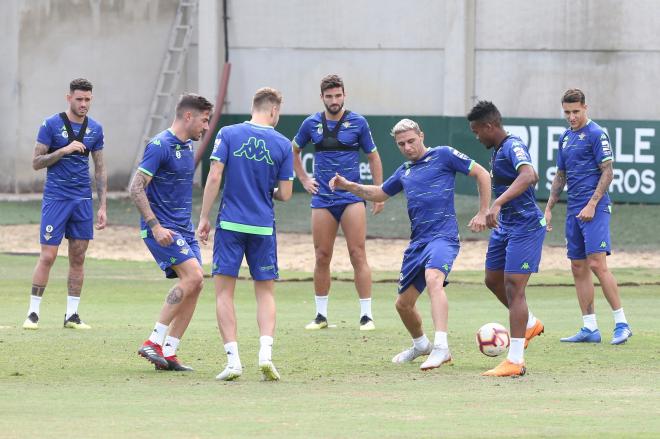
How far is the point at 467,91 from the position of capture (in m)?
30.2

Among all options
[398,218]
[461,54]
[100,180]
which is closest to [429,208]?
[100,180]

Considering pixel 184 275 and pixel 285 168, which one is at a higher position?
pixel 285 168

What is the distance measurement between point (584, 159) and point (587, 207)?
1.60 feet

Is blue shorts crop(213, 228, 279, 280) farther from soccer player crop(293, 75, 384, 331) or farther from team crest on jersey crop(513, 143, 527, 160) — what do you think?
soccer player crop(293, 75, 384, 331)

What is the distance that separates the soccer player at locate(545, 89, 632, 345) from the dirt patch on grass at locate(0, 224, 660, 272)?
30.3 feet

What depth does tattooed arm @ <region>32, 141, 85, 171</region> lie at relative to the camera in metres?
14.1

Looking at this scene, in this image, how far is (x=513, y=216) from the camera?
38.5 ft

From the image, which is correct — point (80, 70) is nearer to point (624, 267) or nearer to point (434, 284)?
point (624, 267)

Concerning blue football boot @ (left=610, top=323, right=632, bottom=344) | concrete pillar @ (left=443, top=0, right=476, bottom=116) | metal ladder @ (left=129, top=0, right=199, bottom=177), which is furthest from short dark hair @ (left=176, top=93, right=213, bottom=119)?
metal ladder @ (left=129, top=0, right=199, bottom=177)

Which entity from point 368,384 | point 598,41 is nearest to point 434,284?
point 368,384

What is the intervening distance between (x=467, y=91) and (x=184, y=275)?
19194mm

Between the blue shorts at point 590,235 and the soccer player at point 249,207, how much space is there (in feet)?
12.4

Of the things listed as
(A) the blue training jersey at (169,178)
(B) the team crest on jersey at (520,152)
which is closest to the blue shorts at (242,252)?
(A) the blue training jersey at (169,178)

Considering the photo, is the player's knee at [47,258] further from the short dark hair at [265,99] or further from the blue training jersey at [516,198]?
the blue training jersey at [516,198]
